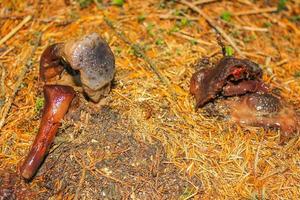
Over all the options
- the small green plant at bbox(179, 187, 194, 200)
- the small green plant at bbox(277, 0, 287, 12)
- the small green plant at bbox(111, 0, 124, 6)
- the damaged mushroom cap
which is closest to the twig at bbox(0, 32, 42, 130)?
the damaged mushroom cap

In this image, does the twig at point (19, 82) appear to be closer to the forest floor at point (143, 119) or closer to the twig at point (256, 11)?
the forest floor at point (143, 119)

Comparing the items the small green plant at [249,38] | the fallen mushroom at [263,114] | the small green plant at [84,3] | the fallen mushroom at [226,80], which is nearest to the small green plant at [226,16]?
the small green plant at [249,38]

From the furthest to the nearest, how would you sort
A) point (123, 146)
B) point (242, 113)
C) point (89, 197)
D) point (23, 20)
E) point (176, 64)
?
point (23, 20), point (176, 64), point (242, 113), point (123, 146), point (89, 197)

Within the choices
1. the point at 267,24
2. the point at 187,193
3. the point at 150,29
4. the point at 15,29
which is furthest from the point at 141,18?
the point at 187,193

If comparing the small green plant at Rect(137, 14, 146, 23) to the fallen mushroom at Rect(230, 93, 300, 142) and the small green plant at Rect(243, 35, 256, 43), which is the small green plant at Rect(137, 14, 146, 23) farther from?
the fallen mushroom at Rect(230, 93, 300, 142)

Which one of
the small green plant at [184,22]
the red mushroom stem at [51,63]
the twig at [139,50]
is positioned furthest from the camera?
the small green plant at [184,22]

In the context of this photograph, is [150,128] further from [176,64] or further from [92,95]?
[176,64]

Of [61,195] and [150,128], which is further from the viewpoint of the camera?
[150,128]

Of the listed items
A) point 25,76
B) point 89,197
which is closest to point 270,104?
point 89,197
